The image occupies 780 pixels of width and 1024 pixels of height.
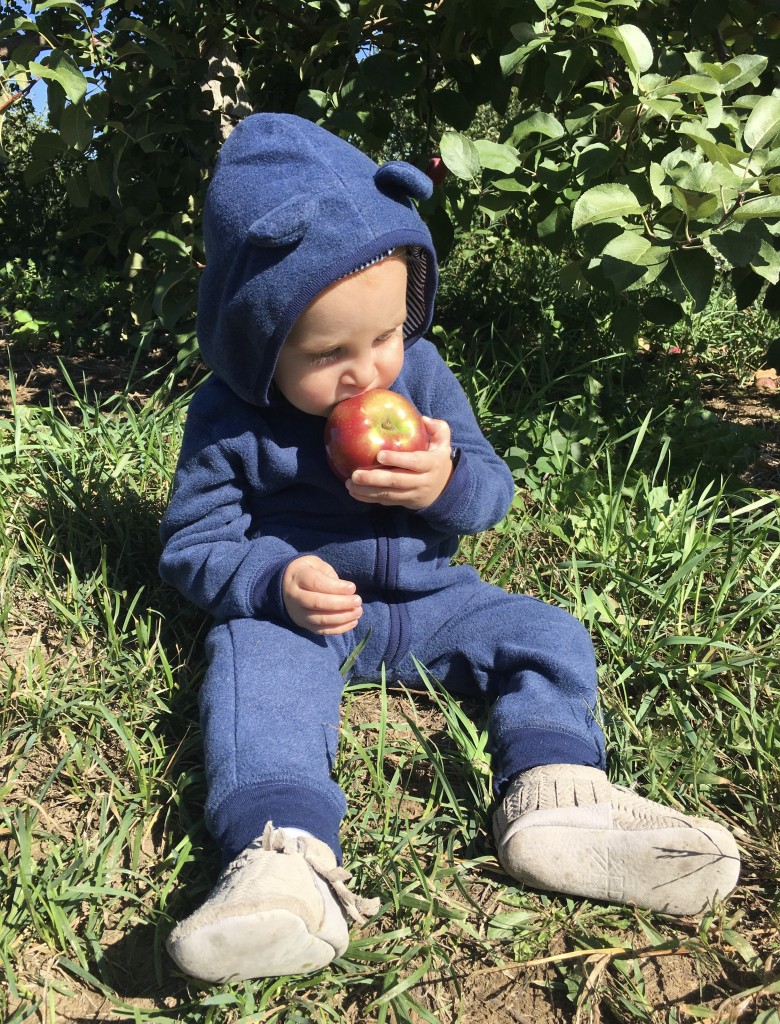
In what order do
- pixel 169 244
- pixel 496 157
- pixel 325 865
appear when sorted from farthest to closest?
pixel 169 244 < pixel 496 157 < pixel 325 865

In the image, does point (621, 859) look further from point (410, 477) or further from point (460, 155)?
point (460, 155)

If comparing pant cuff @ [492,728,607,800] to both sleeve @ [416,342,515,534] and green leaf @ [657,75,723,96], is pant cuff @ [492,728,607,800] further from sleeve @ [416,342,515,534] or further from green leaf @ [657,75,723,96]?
green leaf @ [657,75,723,96]

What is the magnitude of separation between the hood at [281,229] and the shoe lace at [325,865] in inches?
32.5

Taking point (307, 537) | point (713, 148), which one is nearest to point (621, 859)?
point (307, 537)

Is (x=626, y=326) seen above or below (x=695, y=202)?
below

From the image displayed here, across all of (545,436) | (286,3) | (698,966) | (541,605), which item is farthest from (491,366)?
(698,966)

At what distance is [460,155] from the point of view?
2078mm

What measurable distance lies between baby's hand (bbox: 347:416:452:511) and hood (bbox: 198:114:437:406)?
27cm

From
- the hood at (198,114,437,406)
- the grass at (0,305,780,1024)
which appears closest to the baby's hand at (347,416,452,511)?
the hood at (198,114,437,406)

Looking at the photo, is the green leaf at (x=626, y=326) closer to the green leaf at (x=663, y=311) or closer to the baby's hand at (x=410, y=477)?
the green leaf at (x=663, y=311)

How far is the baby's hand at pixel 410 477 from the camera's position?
69.6 inches

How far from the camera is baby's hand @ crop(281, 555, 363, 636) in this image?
1740 mm

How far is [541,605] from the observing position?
1.96 m

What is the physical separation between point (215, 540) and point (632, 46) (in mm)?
1296
